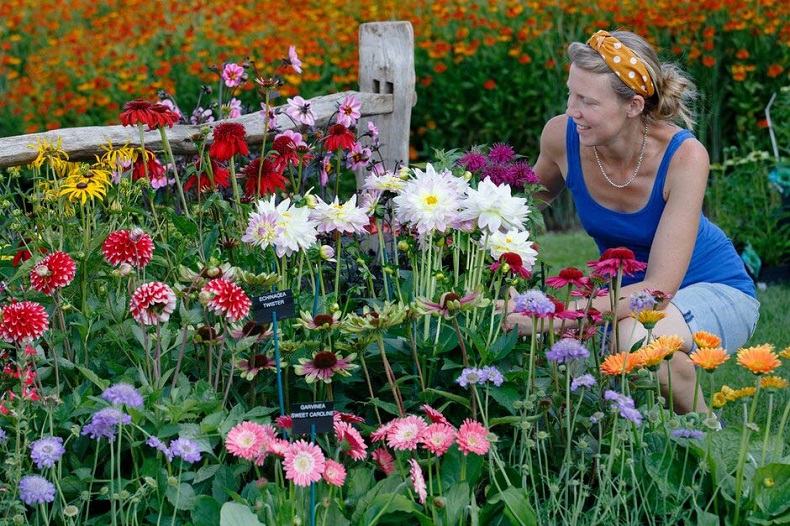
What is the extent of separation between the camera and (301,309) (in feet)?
8.38

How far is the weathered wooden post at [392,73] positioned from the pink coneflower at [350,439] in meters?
2.09

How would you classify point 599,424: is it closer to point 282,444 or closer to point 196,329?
point 282,444

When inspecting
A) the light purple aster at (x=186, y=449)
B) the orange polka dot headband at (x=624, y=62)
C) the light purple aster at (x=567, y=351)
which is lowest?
the light purple aster at (x=186, y=449)

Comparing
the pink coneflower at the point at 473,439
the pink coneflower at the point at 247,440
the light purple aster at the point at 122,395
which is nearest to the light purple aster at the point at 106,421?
the light purple aster at the point at 122,395

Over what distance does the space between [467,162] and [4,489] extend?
1.56 meters

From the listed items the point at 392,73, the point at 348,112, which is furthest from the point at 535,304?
the point at 392,73

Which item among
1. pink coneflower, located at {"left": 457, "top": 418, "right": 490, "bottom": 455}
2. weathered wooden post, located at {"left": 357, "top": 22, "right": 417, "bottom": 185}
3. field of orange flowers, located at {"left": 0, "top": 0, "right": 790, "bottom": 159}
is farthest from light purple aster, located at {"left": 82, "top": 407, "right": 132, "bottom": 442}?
field of orange flowers, located at {"left": 0, "top": 0, "right": 790, "bottom": 159}

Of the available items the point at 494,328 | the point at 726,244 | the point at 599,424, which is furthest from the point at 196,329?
the point at 726,244

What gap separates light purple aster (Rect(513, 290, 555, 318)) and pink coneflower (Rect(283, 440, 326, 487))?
53 cm

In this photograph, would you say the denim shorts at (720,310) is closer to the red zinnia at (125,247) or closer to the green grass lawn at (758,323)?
the green grass lawn at (758,323)

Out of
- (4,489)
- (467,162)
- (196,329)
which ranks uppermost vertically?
(467,162)

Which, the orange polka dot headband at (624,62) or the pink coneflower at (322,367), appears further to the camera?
the orange polka dot headband at (624,62)

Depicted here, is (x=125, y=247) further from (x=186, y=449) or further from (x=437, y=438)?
(x=437, y=438)

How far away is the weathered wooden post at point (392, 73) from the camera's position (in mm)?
4094
